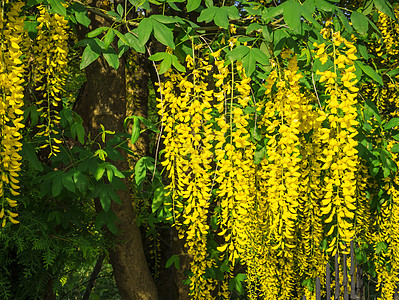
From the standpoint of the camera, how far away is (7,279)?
2.83 metres

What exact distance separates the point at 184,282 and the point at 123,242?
1.99 feet

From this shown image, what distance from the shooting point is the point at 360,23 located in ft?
6.47

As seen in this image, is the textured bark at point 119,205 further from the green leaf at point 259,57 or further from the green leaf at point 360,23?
the green leaf at point 360,23

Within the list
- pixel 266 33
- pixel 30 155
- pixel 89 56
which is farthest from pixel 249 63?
pixel 30 155

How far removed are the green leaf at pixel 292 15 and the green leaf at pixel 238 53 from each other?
251mm

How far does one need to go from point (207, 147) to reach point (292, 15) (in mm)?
722

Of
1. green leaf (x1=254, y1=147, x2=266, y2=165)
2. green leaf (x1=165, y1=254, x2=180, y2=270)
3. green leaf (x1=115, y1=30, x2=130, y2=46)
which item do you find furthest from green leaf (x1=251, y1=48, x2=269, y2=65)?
green leaf (x1=165, y1=254, x2=180, y2=270)

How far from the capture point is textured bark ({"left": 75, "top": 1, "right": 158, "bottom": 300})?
340 centimetres

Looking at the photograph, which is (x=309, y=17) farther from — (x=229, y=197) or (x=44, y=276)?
(x=44, y=276)

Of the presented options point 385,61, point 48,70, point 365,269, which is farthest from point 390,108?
point 48,70

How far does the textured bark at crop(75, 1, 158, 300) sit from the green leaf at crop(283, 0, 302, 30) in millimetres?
1906

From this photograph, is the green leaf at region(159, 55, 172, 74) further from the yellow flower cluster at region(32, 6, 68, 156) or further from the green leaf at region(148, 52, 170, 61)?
the yellow flower cluster at region(32, 6, 68, 156)

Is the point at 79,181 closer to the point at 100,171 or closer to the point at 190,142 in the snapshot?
the point at 100,171

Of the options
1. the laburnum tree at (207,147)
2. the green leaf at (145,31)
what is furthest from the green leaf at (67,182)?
the green leaf at (145,31)
